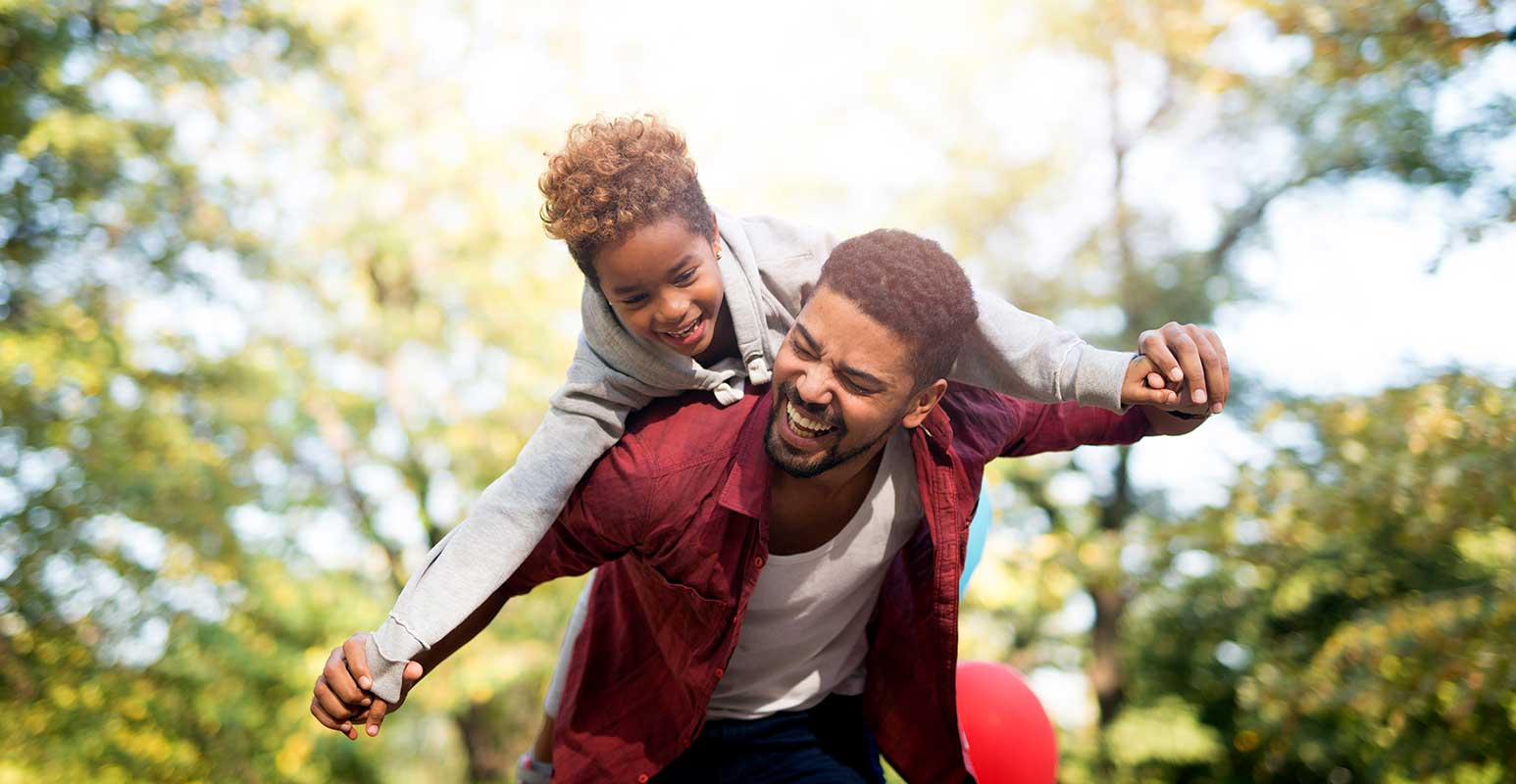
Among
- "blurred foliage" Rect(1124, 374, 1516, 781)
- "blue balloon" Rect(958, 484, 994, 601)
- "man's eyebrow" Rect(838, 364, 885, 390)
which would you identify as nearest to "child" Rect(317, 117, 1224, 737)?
"man's eyebrow" Rect(838, 364, 885, 390)

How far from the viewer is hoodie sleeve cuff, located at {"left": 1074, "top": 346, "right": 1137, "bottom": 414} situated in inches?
79.0

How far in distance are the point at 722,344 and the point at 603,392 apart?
0.28 meters

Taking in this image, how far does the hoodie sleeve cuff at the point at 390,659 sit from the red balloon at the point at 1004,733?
1559mm

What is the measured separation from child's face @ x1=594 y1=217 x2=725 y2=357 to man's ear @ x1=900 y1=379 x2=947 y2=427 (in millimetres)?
382

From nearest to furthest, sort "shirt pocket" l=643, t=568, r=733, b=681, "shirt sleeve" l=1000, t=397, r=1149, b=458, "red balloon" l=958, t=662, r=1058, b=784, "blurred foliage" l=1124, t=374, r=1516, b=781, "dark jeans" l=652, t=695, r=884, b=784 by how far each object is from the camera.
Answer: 1. "shirt pocket" l=643, t=568, r=733, b=681
2. "shirt sleeve" l=1000, t=397, r=1149, b=458
3. "dark jeans" l=652, t=695, r=884, b=784
4. "red balloon" l=958, t=662, r=1058, b=784
5. "blurred foliage" l=1124, t=374, r=1516, b=781

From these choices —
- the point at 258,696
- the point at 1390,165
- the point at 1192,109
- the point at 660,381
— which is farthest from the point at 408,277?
the point at 660,381

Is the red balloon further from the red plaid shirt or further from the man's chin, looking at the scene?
the man's chin

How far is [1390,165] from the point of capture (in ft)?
29.7

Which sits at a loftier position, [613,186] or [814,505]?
[613,186]

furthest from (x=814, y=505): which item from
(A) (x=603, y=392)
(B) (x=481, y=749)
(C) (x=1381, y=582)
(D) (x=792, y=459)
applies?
(B) (x=481, y=749)

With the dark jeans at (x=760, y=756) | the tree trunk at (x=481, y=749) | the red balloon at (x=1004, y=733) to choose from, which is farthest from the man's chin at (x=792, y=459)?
the tree trunk at (x=481, y=749)

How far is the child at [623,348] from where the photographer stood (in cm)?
210

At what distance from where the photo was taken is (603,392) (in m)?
2.17

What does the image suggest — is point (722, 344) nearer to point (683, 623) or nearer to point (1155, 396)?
point (683, 623)
